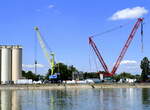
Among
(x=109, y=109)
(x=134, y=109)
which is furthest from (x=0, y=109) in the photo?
(x=134, y=109)

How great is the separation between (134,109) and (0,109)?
23.1 m

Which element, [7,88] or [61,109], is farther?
[7,88]

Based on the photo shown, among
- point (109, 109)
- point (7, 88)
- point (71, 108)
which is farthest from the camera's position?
point (7, 88)

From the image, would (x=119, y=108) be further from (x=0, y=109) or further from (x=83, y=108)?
(x=0, y=109)

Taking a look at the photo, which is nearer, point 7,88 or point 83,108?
point 83,108

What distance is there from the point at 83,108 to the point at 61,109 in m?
3.96

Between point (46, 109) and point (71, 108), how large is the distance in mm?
4641

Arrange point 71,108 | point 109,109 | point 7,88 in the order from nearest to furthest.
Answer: point 109,109 → point 71,108 → point 7,88

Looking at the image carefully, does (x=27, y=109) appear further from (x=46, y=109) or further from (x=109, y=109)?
(x=109, y=109)

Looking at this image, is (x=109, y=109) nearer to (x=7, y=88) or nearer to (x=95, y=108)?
Answer: (x=95, y=108)

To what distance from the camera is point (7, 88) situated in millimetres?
199500

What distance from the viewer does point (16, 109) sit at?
6688cm

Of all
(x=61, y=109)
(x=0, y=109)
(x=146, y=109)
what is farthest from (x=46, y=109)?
(x=146, y=109)

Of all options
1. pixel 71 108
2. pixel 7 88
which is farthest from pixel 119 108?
pixel 7 88
